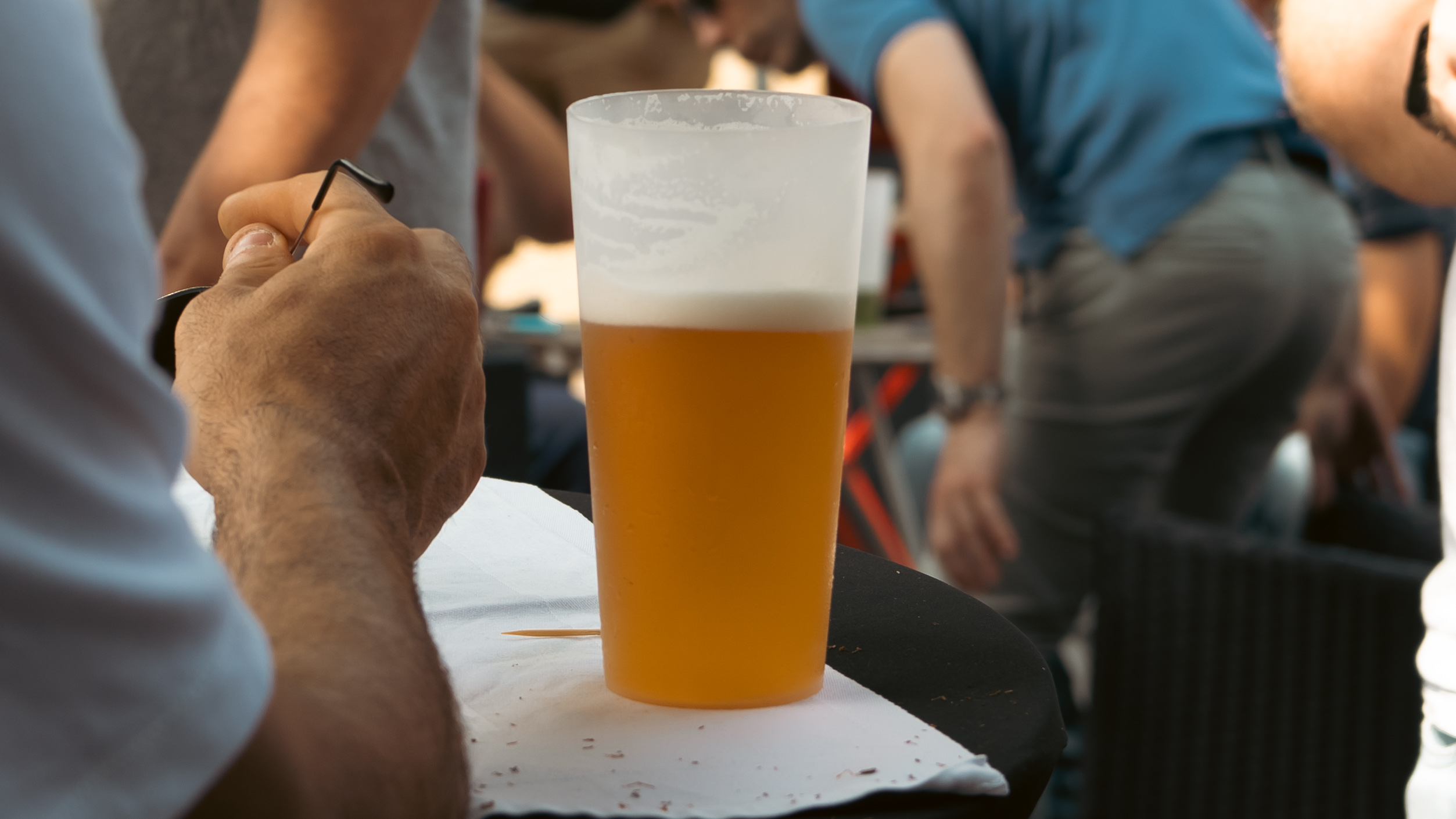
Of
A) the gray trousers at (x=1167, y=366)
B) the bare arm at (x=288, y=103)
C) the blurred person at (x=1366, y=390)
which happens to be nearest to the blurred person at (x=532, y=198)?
the gray trousers at (x=1167, y=366)

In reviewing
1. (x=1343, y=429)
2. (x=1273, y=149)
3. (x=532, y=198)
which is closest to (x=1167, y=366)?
(x=1273, y=149)

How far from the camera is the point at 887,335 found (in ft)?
7.68

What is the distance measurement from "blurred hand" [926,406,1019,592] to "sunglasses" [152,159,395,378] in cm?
130

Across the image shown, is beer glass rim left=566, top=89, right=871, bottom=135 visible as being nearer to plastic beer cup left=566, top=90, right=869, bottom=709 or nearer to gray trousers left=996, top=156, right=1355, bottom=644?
plastic beer cup left=566, top=90, right=869, bottom=709

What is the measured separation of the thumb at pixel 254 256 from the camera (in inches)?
20.9

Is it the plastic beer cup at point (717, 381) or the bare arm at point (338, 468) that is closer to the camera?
the bare arm at point (338, 468)

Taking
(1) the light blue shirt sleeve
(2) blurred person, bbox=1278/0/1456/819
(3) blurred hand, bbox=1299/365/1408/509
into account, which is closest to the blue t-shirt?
(1) the light blue shirt sleeve

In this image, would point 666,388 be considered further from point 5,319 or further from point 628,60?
point 628,60

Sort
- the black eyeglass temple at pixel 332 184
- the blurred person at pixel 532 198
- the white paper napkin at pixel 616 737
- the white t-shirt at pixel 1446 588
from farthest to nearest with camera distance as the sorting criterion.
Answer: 1. the blurred person at pixel 532 198
2. the white t-shirt at pixel 1446 588
3. the black eyeglass temple at pixel 332 184
4. the white paper napkin at pixel 616 737

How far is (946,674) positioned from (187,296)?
1.29 ft

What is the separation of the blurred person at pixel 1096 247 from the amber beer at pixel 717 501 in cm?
117

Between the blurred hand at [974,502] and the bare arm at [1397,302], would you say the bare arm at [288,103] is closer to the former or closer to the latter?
the blurred hand at [974,502]

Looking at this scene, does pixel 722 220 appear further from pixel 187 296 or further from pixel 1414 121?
pixel 1414 121

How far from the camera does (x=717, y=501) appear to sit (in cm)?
52
